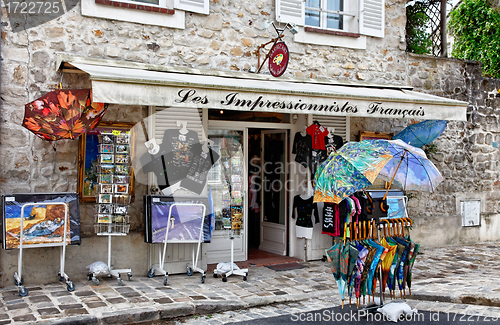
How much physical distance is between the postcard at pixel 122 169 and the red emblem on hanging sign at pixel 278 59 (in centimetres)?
265

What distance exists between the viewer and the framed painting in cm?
654

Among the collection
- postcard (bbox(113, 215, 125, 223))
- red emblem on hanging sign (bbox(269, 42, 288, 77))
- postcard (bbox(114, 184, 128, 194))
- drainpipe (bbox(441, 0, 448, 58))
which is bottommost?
postcard (bbox(113, 215, 125, 223))

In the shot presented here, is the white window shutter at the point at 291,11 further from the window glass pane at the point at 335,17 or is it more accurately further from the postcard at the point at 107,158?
the postcard at the point at 107,158

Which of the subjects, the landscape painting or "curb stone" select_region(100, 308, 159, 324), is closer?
"curb stone" select_region(100, 308, 159, 324)

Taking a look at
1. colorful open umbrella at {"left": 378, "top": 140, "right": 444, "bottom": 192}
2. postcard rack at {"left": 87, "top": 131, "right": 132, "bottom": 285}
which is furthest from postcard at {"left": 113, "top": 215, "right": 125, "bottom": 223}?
colorful open umbrella at {"left": 378, "top": 140, "right": 444, "bottom": 192}

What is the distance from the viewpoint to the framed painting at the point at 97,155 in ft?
21.4

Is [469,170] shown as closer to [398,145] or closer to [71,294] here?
[398,145]

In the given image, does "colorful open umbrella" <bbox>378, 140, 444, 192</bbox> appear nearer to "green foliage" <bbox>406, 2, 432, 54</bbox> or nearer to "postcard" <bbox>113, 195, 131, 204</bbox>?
"postcard" <bbox>113, 195, 131, 204</bbox>

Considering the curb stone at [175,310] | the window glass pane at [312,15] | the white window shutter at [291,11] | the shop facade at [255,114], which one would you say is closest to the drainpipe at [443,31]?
the shop facade at [255,114]

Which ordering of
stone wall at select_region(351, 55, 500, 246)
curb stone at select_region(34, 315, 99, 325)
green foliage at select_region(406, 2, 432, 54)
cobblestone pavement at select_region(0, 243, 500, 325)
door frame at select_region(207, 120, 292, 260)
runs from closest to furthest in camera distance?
curb stone at select_region(34, 315, 99, 325) → cobblestone pavement at select_region(0, 243, 500, 325) → door frame at select_region(207, 120, 292, 260) → stone wall at select_region(351, 55, 500, 246) → green foliage at select_region(406, 2, 432, 54)

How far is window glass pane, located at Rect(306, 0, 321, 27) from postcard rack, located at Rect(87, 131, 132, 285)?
404cm

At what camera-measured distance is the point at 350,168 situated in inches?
206

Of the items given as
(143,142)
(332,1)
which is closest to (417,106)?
(332,1)

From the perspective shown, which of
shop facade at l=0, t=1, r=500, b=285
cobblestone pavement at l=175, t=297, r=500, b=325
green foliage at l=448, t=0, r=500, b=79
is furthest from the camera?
green foliage at l=448, t=0, r=500, b=79
